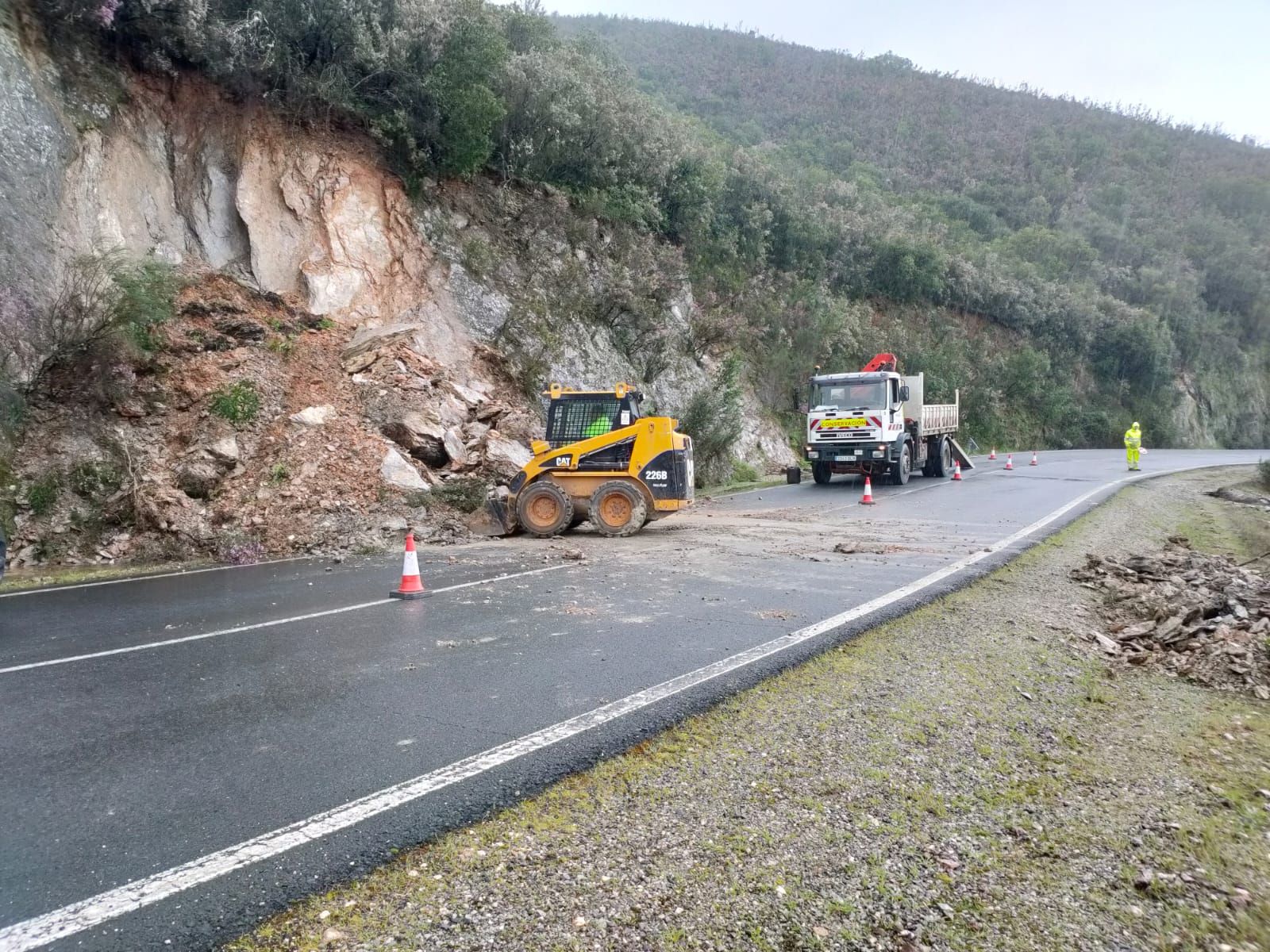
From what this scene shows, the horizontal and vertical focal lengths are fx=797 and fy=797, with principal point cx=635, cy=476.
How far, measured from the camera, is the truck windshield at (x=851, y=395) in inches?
800

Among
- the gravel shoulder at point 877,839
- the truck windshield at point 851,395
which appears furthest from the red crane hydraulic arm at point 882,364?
the gravel shoulder at point 877,839

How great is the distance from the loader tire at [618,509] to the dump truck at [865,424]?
8.81 meters

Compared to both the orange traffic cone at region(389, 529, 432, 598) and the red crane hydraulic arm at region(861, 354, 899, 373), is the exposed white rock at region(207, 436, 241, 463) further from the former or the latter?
the red crane hydraulic arm at region(861, 354, 899, 373)

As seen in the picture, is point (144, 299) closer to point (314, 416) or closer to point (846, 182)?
point (314, 416)

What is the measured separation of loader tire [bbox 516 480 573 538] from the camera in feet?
41.9

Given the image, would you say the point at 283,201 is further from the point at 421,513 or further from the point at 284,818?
the point at 284,818

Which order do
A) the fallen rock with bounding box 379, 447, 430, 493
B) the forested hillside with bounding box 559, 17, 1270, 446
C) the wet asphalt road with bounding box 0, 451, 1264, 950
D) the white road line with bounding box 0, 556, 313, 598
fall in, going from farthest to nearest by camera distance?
the forested hillside with bounding box 559, 17, 1270, 446 < the fallen rock with bounding box 379, 447, 430, 493 < the white road line with bounding box 0, 556, 313, 598 < the wet asphalt road with bounding box 0, 451, 1264, 950

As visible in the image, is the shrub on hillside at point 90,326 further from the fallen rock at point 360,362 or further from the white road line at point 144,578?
the white road line at point 144,578

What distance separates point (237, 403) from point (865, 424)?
47.0ft

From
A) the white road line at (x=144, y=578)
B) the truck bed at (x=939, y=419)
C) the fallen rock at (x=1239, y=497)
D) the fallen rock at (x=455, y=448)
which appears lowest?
the fallen rock at (x=1239, y=497)

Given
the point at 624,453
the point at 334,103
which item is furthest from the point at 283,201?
the point at 624,453

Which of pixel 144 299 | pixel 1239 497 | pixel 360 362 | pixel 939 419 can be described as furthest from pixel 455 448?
pixel 1239 497

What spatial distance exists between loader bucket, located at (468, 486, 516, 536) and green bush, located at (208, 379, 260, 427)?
14.2 ft

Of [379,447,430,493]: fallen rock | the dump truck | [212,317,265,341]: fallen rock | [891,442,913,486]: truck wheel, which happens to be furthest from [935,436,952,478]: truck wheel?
[212,317,265,341]: fallen rock
